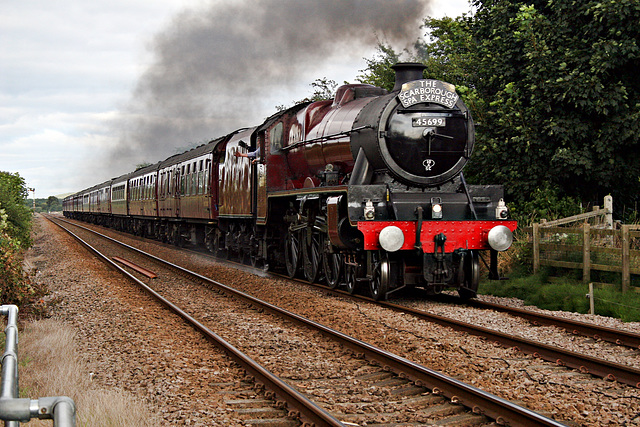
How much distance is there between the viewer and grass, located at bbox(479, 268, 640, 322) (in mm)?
8656

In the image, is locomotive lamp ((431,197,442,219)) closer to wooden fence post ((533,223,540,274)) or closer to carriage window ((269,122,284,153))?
wooden fence post ((533,223,540,274))

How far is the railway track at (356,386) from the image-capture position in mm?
4484

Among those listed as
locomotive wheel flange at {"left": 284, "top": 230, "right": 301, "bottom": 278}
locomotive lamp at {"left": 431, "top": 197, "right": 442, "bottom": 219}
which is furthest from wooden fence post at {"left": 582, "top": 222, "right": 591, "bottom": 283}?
locomotive wheel flange at {"left": 284, "top": 230, "right": 301, "bottom": 278}

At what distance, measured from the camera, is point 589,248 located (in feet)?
32.5

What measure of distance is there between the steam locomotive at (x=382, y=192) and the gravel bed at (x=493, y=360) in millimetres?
751

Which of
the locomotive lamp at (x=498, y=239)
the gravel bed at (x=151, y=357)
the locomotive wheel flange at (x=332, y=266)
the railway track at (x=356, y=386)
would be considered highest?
the locomotive lamp at (x=498, y=239)

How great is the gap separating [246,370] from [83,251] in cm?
1847

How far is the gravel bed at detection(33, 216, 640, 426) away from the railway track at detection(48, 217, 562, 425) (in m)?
0.36

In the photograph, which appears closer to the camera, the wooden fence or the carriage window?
the wooden fence

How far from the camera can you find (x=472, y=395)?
474 cm

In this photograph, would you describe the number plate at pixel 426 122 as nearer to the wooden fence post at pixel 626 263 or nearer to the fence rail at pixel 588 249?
the fence rail at pixel 588 249

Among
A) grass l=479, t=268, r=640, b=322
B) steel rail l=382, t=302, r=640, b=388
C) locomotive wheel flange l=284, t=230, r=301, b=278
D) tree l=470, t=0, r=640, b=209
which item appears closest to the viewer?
steel rail l=382, t=302, r=640, b=388

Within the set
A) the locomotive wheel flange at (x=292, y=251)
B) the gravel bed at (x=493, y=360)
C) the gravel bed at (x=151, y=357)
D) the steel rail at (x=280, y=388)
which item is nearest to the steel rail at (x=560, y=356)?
the gravel bed at (x=493, y=360)

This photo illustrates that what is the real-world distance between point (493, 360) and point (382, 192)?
3.87 meters
